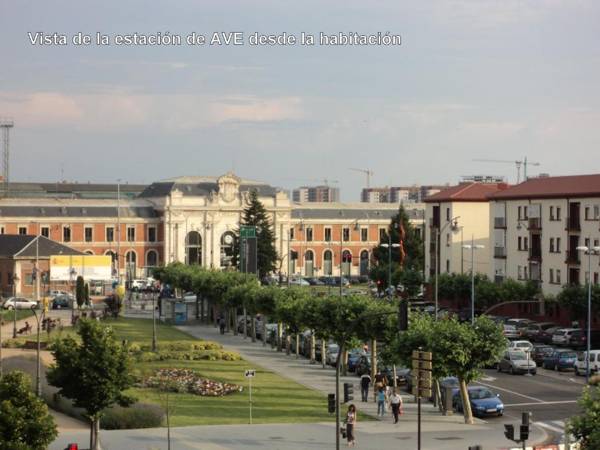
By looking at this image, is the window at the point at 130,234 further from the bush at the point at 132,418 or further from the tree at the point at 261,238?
the bush at the point at 132,418

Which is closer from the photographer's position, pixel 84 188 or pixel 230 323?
pixel 230 323

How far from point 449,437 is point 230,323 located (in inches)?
1965

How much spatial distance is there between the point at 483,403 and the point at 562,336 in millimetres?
26989

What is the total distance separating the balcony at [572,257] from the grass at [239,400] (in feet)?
92.5

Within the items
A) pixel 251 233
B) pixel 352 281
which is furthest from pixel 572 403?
pixel 352 281

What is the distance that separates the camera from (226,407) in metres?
49.9

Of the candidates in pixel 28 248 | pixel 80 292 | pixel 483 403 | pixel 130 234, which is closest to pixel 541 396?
pixel 483 403

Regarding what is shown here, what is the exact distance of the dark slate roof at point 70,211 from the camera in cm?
14588

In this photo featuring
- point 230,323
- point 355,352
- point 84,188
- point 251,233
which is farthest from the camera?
point 84,188

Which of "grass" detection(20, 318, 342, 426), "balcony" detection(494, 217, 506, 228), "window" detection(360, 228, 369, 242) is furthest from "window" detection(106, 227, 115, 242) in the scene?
"grass" detection(20, 318, 342, 426)

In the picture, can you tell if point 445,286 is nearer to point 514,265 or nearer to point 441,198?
point 514,265

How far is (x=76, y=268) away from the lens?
4432 inches

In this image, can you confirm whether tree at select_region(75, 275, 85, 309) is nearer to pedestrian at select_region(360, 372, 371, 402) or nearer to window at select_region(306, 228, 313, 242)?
pedestrian at select_region(360, 372, 371, 402)

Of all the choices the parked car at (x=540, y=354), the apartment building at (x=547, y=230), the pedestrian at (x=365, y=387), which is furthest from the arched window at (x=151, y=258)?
the pedestrian at (x=365, y=387)
